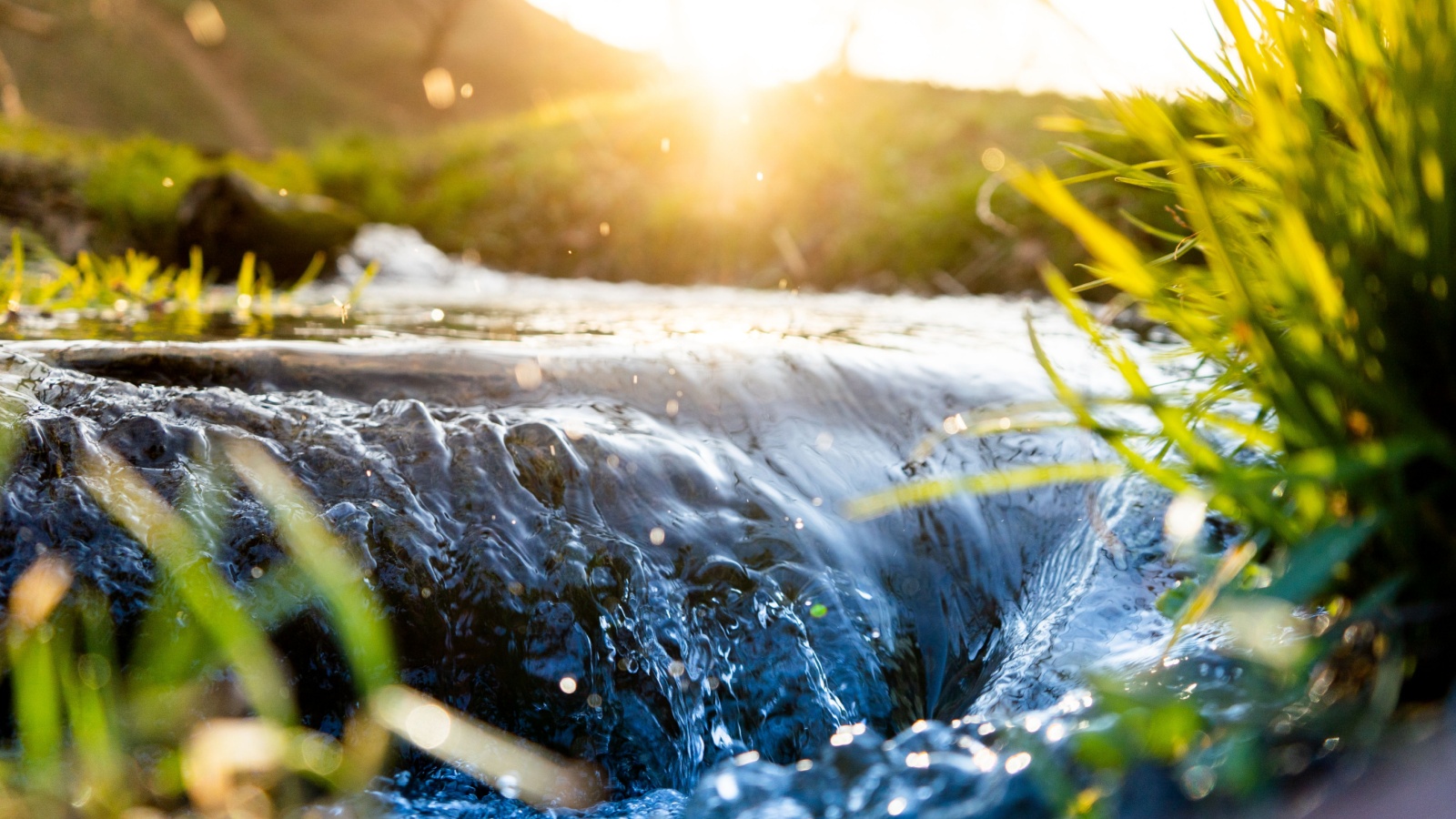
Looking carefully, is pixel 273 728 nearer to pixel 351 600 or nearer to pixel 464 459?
pixel 351 600

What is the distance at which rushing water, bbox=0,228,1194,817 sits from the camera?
115 cm

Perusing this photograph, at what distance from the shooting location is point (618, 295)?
5.82 meters

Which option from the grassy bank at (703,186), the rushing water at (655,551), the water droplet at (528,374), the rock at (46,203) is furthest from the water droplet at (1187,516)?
the rock at (46,203)

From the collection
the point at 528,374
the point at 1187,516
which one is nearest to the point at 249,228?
the point at 528,374

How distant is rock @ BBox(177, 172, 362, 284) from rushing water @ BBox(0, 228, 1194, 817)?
4540mm

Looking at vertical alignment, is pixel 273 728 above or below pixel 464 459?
below


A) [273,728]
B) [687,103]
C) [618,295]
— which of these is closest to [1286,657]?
[273,728]

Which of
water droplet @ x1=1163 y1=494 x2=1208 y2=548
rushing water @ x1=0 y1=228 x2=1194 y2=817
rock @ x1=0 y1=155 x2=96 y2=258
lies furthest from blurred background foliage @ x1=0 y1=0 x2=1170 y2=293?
water droplet @ x1=1163 y1=494 x2=1208 y2=548

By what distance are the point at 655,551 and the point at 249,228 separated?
553cm

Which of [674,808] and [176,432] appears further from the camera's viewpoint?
[176,432]

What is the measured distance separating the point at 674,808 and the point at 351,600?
51cm

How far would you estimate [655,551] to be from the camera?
4.56ft

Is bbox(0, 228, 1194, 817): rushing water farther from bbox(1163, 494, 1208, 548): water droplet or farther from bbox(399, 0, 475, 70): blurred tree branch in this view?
bbox(399, 0, 475, 70): blurred tree branch

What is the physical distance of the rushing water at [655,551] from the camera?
1.15 meters
